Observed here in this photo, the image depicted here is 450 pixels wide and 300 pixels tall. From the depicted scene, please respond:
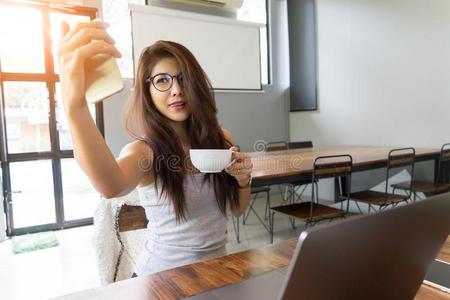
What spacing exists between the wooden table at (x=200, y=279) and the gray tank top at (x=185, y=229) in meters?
0.11

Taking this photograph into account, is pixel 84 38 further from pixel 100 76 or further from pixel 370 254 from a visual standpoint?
pixel 370 254

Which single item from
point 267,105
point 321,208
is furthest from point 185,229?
point 267,105

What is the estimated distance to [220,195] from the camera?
100cm

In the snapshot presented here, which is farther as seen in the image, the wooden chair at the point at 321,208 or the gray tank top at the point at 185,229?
the wooden chair at the point at 321,208

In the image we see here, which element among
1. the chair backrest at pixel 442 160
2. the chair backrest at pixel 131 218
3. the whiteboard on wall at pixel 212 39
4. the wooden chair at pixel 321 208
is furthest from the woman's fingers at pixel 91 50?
the whiteboard on wall at pixel 212 39

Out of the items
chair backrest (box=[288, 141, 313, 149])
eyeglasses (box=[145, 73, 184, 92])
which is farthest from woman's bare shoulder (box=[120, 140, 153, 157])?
chair backrest (box=[288, 141, 313, 149])

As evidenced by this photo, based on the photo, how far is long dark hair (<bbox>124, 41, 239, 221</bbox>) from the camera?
3.01ft

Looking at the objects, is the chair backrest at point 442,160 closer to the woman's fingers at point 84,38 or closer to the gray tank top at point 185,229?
the gray tank top at point 185,229

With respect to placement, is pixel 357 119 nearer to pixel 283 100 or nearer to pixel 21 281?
pixel 283 100

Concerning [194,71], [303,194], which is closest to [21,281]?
[194,71]

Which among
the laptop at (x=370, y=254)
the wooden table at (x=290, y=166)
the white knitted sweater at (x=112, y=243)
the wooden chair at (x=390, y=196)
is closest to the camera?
the laptop at (x=370, y=254)

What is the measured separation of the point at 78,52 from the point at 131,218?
3.76 ft

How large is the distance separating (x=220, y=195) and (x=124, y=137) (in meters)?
3.46

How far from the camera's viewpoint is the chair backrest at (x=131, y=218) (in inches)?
59.7
